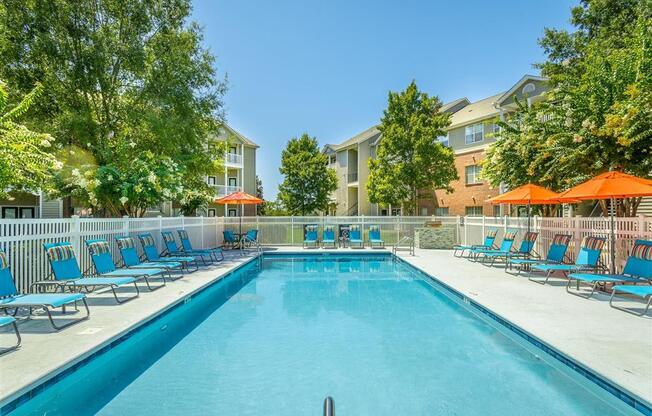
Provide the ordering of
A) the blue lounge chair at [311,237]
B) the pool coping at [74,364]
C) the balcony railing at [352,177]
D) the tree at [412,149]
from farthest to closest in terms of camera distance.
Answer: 1. the balcony railing at [352,177]
2. the tree at [412,149]
3. the blue lounge chair at [311,237]
4. the pool coping at [74,364]

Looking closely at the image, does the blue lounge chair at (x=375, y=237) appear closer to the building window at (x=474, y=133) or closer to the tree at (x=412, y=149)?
the tree at (x=412, y=149)

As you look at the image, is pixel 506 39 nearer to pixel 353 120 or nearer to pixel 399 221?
pixel 399 221

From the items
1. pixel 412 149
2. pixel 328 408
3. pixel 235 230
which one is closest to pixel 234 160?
pixel 235 230

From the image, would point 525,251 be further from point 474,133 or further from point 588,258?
point 474,133

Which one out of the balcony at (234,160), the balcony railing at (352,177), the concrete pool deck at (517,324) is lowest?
the concrete pool deck at (517,324)

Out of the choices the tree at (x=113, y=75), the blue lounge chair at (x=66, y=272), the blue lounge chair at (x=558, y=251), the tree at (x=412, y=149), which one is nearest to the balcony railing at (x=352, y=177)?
the tree at (x=412, y=149)

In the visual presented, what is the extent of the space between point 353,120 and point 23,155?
3466 cm

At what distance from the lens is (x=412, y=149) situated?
72.5 feet

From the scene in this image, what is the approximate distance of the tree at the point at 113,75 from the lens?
13.0m

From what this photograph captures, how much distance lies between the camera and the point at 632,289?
6.13 meters

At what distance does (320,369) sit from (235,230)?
612 inches

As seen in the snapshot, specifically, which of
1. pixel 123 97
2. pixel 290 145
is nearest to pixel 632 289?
pixel 123 97

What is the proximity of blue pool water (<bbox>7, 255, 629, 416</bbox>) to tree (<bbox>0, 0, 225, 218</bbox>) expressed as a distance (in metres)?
7.32

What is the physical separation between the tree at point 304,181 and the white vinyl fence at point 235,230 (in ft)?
39.6
